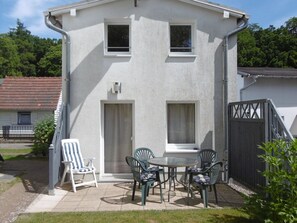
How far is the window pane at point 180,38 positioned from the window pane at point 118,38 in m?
1.49

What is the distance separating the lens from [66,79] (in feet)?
34.0

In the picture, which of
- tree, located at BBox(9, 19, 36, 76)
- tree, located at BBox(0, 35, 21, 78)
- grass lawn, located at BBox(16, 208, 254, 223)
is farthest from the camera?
tree, located at BBox(9, 19, 36, 76)

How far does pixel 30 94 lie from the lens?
99.4 feet

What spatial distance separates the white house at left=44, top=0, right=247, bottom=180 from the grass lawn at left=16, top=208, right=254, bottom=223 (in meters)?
3.27

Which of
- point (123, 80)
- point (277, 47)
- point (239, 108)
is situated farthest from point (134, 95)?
point (277, 47)

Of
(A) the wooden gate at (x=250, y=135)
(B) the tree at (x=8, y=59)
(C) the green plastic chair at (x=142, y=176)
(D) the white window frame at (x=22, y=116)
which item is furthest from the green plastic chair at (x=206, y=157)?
(B) the tree at (x=8, y=59)

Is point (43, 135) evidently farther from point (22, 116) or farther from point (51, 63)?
point (51, 63)

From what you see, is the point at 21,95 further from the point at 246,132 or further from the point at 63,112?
the point at 246,132

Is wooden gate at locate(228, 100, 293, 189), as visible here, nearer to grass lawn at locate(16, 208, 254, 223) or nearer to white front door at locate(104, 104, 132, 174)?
grass lawn at locate(16, 208, 254, 223)

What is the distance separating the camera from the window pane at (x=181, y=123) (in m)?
10.8

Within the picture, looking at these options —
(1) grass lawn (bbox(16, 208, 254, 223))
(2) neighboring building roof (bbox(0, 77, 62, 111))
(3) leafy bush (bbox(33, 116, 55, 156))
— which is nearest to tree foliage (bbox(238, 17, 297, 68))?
(2) neighboring building roof (bbox(0, 77, 62, 111))

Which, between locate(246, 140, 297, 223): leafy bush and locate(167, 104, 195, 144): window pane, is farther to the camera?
locate(167, 104, 195, 144): window pane

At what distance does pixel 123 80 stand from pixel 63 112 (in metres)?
2.12

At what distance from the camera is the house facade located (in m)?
29.6
